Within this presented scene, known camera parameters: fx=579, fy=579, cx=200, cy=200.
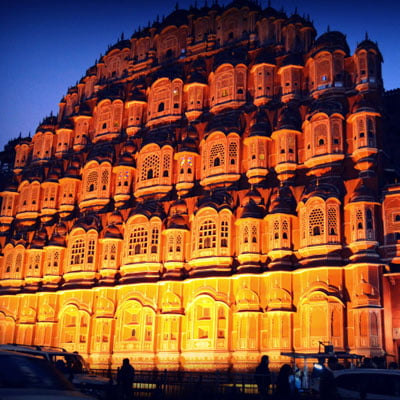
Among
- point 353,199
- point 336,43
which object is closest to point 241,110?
point 336,43

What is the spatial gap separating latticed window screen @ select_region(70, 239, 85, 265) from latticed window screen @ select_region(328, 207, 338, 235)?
17.4 metres

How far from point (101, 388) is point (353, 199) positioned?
17.3 m

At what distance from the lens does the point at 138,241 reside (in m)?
36.9

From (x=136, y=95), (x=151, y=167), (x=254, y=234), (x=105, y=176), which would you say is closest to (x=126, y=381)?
(x=254, y=234)

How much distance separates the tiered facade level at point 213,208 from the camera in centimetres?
2997

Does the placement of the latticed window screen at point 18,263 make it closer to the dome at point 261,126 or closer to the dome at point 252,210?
the dome at point 252,210

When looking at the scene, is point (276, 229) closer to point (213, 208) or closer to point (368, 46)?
point (213, 208)

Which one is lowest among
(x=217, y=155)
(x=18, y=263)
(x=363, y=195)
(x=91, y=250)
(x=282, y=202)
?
(x=18, y=263)

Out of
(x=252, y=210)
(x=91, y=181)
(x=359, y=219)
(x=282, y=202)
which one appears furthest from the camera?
(x=91, y=181)

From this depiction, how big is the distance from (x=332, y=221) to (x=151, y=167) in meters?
13.6

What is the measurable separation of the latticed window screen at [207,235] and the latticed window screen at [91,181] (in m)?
10.7

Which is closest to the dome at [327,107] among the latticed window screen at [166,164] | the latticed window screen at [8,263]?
the latticed window screen at [166,164]

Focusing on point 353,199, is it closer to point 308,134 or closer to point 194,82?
point 308,134

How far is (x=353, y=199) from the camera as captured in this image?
98.4ft
